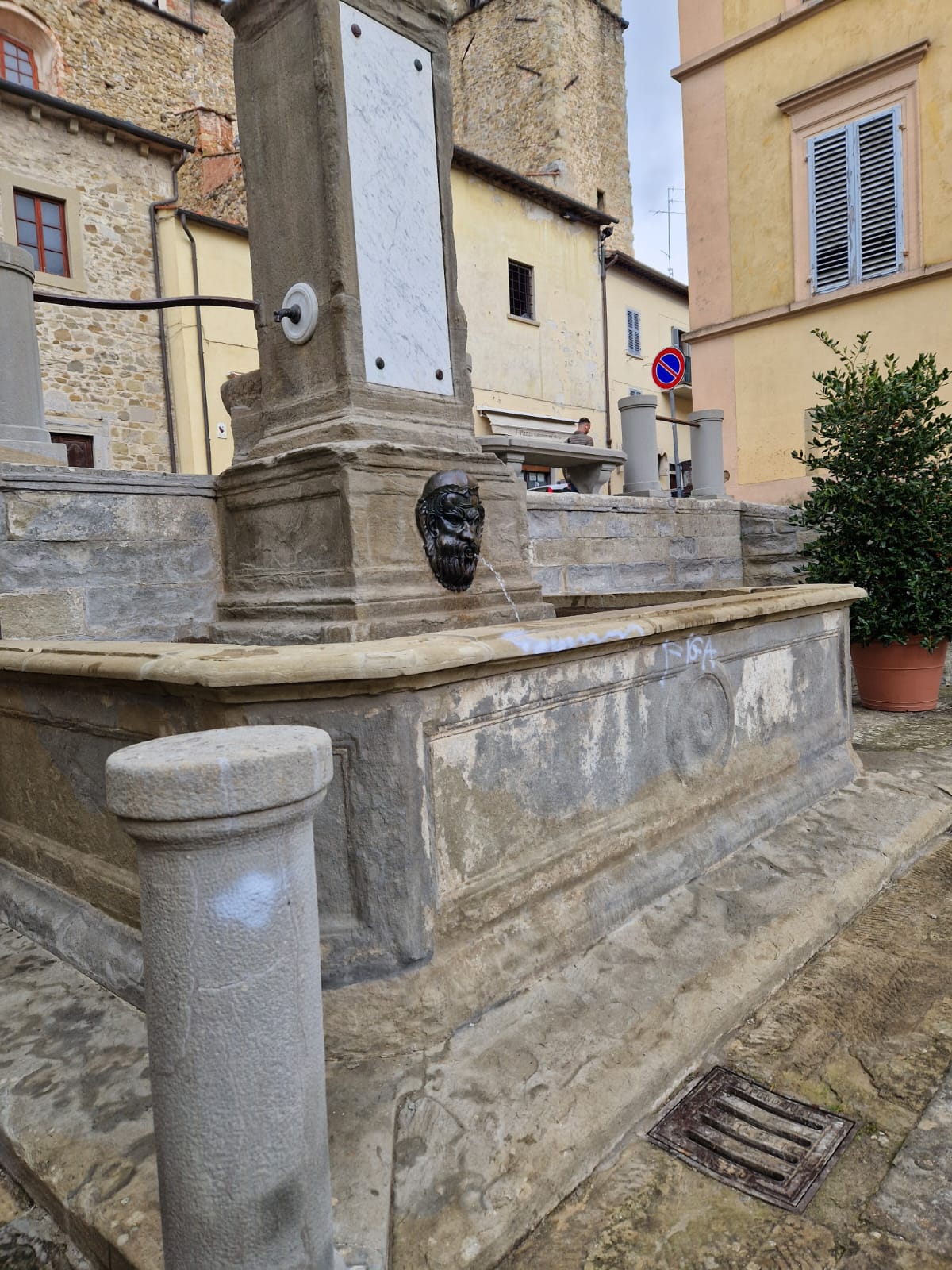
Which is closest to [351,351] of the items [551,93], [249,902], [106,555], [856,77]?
[106,555]

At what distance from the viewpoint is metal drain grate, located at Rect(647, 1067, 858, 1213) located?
1.60m

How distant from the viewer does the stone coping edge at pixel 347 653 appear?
1.79 m

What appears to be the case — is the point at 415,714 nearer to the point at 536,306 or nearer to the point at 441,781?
the point at 441,781

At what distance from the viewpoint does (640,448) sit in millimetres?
7469

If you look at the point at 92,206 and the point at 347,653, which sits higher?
the point at 92,206

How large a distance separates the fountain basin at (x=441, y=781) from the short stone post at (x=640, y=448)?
443 centimetres

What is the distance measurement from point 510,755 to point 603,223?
62.2ft

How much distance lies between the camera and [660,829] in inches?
106

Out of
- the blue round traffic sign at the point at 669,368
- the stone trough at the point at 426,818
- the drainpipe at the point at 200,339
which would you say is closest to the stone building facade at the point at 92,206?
the drainpipe at the point at 200,339

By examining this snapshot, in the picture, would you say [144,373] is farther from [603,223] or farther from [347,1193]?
[347,1193]

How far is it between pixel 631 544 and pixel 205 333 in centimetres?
996

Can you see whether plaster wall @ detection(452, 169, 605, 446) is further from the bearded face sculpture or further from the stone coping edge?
the stone coping edge

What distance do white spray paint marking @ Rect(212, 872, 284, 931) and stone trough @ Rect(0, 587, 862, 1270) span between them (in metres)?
0.65

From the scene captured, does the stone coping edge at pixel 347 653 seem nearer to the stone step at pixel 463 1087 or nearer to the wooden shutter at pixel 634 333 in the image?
the stone step at pixel 463 1087
